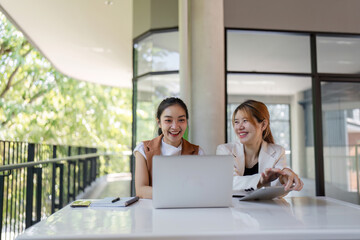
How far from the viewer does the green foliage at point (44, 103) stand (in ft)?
37.5

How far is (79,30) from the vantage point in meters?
6.47

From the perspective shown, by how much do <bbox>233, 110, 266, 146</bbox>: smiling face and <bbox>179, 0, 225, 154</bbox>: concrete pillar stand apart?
1.72m

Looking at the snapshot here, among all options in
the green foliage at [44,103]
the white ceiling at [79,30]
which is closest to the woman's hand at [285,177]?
the white ceiling at [79,30]

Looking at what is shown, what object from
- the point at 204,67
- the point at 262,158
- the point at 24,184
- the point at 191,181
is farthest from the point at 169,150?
the point at 204,67

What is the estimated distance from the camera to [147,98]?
4.93 m

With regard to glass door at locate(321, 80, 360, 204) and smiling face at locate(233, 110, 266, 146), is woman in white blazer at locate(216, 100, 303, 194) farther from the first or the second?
glass door at locate(321, 80, 360, 204)

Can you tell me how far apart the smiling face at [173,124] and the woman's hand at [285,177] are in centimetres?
66

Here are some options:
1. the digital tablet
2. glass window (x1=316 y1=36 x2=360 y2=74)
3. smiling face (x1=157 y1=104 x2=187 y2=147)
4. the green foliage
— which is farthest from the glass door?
the green foliage

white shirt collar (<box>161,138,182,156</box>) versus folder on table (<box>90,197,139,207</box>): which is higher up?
white shirt collar (<box>161,138,182,156</box>)

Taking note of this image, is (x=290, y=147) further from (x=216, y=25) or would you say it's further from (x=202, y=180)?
(x=202, y=180)

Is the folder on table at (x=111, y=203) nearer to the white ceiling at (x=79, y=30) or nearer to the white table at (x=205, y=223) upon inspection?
the white table at (x=205, y=223)

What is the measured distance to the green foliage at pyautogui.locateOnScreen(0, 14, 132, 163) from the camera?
11422 millimetres

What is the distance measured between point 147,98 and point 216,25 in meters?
Answer: 1.45

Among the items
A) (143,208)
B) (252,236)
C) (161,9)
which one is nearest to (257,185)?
(143,208)
